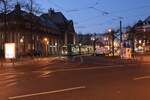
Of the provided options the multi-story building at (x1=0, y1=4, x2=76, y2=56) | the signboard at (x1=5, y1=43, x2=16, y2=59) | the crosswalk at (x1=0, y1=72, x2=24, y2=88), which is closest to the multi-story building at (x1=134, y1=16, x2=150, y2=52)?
the multi-story building at (x1=0, y1=4, x2=76, y2=56)

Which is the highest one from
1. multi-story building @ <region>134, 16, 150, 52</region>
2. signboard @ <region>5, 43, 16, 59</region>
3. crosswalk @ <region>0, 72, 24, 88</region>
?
multi-story building @ <region>134, 16, 150, 52</region>

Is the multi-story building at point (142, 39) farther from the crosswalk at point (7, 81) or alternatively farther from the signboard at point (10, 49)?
the crosswalk at point (7, 81)

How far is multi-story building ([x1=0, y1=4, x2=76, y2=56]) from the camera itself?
80356mm

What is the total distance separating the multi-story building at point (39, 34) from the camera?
80.4m

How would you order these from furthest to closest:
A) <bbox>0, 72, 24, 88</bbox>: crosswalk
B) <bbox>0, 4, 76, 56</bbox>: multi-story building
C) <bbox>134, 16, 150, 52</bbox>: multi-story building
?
<bbox>134, 16, 150, 52</bbox>: multi-story building, <bbox>0, 4, 76, 56</bbox>: multi-story building, <bbox>0, 72, 24, 88</bbox>: crosswalk

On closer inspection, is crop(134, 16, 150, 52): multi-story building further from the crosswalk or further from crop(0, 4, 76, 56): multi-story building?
the crosswalk

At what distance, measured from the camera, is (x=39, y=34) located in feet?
389

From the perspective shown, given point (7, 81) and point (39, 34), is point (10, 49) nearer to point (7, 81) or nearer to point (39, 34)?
point (7, 81)

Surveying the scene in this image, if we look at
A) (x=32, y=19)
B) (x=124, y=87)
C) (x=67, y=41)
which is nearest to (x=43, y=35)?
(x=67, y=41)

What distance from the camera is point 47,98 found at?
14273 millimetres

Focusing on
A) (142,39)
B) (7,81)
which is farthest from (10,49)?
(142,39)

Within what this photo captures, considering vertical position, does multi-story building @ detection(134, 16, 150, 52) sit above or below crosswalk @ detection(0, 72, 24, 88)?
above

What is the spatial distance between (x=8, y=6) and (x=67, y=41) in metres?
90.3

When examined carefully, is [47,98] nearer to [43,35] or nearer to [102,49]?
[102,49]
